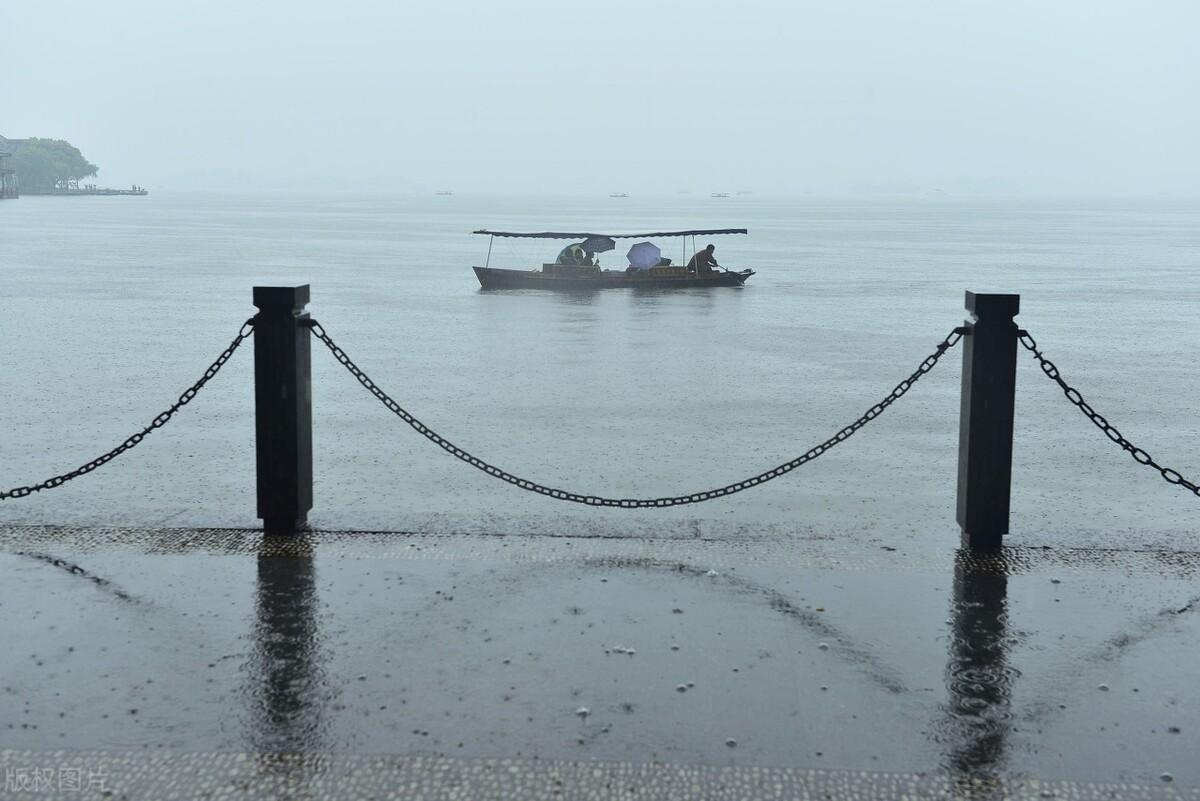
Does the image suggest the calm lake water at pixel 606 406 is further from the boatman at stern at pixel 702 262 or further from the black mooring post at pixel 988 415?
the boatman at stern at pixel 702 262

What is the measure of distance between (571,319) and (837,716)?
29443 mm

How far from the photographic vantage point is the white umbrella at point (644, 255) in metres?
52.7

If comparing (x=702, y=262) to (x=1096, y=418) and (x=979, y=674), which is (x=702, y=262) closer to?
(x=1096, y=418)

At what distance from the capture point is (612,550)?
25.7 ft

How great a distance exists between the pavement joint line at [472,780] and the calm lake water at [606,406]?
367 cm

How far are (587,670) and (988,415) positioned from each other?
311 centimetres

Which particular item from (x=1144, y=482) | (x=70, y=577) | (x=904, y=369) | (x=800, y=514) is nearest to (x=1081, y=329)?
(x=904, y=369)

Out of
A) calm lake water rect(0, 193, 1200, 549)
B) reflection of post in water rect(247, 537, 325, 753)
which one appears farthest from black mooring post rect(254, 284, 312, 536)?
calm lake water rect(0, 193, 1200, 549)

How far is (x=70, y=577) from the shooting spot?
278 inches

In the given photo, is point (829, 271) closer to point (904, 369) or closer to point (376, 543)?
point (904, 369)

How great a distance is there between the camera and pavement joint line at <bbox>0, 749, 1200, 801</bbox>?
459cm

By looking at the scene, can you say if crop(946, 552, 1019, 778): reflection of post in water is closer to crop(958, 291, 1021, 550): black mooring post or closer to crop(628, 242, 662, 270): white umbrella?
crop(958, 291, 1021, 550): black mooring post

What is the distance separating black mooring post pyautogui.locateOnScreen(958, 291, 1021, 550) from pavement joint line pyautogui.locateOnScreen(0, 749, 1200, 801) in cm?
314

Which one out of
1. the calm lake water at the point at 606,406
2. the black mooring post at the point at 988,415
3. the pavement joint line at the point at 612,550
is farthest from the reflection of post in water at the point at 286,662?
the black mooring post at the point at 988,415
